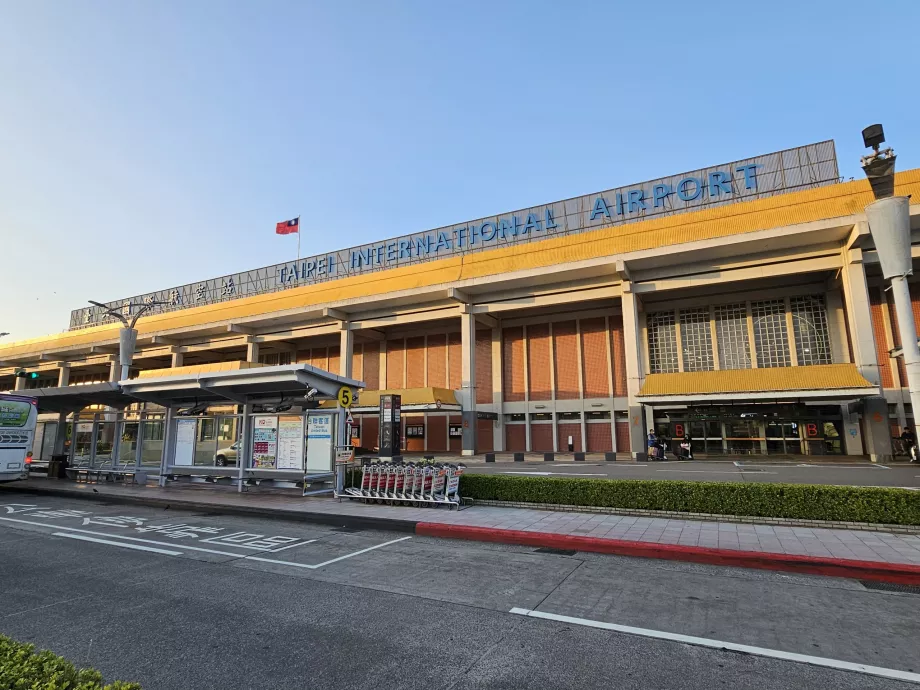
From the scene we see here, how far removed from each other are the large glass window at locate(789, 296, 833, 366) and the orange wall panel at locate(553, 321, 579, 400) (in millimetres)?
13216

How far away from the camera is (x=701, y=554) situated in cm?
825

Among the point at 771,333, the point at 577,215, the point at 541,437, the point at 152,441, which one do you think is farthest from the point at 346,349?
the point at 771,333

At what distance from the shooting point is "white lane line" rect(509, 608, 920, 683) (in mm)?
4398

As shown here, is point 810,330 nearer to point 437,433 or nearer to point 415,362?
point 437,433

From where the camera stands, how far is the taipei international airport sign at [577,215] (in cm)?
3225

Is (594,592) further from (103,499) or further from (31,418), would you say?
(31,418)

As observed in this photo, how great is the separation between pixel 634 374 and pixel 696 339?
580 centimetres

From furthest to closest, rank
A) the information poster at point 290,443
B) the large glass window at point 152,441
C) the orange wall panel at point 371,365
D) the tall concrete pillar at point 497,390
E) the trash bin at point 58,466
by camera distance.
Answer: the orange wall panel at point 371,365 < the tall concrete pillar at point 497,390 < the trash bin at point 58,466 < the large glass window at point 152,441 < the information poster at point 290,443

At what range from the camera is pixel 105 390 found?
17.8m

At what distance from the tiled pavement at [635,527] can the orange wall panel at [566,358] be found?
24.0m

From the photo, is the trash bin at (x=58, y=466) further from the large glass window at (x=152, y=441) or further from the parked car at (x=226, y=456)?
the parked car at (x=226, y=456)

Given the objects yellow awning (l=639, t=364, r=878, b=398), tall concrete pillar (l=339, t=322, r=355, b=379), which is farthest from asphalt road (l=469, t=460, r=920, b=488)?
tall concrete pillar (l=339, t=322, r=355, b=379)

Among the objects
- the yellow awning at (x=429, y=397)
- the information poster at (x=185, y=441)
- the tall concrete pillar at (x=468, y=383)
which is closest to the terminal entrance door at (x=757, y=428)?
the tall concrete pillar at (x=468, y=383)

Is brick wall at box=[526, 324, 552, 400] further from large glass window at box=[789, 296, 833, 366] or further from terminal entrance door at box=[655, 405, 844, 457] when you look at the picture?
large glass window at box=[789, 296, 833, 366]
